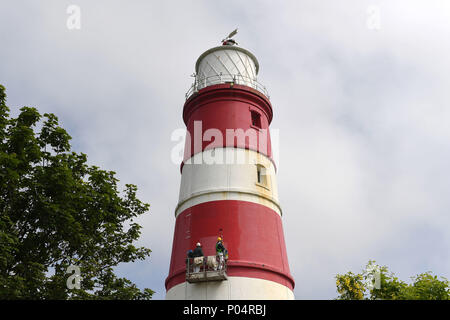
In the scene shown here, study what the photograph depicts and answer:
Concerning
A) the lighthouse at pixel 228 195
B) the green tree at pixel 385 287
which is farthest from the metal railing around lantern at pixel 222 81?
the green tree at pixel 385 287

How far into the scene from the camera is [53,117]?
69.1 ft

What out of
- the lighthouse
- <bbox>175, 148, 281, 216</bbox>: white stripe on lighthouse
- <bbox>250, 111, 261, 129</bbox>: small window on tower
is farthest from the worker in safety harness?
<bbox>250, 111, 261, 129</bbox>: small window on tower

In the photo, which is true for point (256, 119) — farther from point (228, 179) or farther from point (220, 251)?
point (220, 251)

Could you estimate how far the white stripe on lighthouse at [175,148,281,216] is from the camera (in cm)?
2300

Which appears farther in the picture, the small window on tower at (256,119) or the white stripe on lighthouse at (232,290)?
the small window on tower at (256,119)

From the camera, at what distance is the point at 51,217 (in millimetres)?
19281

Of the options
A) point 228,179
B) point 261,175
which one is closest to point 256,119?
point 261,175

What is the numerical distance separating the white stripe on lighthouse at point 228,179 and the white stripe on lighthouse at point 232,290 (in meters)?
4.07

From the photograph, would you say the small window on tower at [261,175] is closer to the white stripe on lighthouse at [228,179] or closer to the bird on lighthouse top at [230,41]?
the white stripe on lighthouse at [228,179]

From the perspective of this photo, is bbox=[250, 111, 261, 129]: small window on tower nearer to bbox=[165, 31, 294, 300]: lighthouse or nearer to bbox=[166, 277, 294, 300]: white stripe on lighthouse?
bbox=[165, 31, 294, 300]: lighthouse

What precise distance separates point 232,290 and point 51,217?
27.7 feet

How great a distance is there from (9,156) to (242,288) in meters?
11.2

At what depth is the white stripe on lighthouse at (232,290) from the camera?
20.5 m

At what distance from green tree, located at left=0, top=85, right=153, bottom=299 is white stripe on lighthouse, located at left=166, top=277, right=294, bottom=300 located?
3355 mm
